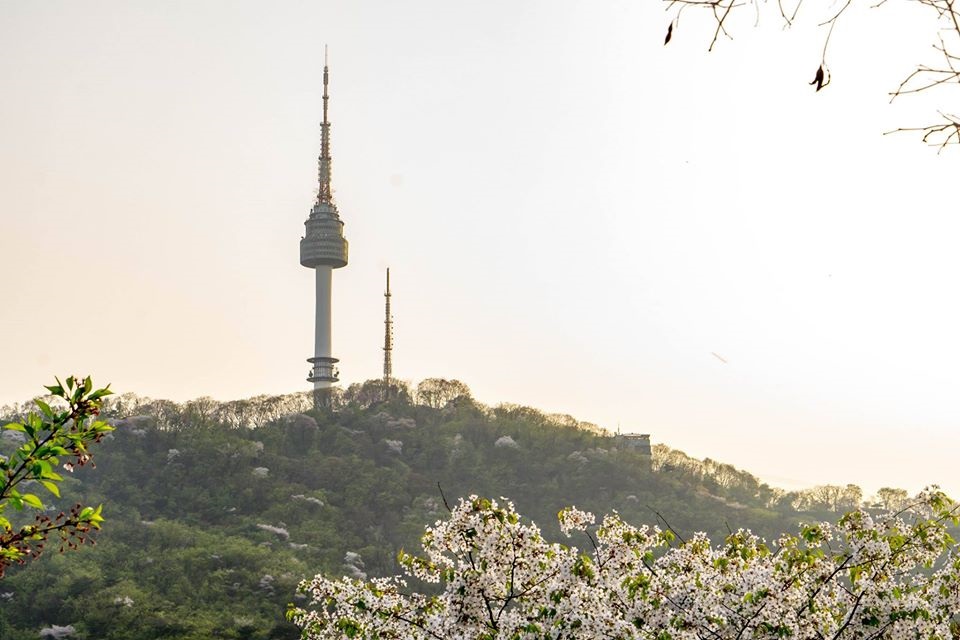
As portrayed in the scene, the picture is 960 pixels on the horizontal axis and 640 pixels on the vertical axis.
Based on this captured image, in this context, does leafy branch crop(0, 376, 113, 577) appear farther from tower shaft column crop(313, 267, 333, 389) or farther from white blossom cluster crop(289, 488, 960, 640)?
tower shaft column crop(313, 267, 333, 389)

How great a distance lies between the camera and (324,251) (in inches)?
7579

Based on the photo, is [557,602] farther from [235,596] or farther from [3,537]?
[235,596]

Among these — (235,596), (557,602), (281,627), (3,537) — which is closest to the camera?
(3,537)

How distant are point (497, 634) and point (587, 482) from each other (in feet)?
436

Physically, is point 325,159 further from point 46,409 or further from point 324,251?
Result: point 46,409

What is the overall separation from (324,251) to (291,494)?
245 ft

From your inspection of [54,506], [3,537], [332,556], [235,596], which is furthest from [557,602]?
[54,506]

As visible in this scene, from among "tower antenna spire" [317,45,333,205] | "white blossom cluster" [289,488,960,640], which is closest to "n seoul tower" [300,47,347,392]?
"tower antenna spire" [317,45,333,205]

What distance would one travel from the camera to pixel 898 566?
617 inches

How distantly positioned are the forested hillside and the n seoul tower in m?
15.3

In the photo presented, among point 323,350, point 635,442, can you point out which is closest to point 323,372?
point 323,350

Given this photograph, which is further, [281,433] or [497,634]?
[281,433]

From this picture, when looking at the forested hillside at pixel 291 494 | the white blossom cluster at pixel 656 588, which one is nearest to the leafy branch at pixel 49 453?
the white blossom cluster at pixel 656 588

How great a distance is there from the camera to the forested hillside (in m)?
82.2
